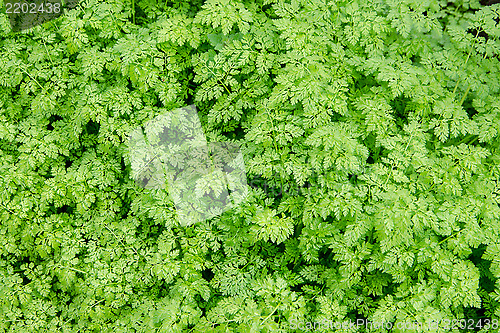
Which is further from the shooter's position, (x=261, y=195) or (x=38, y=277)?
(x=38, y=277)

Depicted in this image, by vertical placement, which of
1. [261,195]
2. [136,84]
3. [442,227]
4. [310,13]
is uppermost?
[310,13]

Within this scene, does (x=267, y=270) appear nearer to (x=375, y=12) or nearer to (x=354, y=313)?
(x=354, y=313)

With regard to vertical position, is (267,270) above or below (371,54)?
below

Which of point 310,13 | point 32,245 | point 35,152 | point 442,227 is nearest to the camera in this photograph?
point 442,227

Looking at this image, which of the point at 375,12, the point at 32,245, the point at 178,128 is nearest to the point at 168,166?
the point at 178,128

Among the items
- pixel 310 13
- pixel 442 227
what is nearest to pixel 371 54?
pixel 310 13

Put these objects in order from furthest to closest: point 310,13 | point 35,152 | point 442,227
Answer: point 35,152
point 310,13
point 442,227
